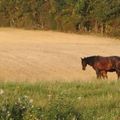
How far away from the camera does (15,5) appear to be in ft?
192

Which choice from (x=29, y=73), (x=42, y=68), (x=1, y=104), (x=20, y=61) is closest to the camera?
(x=1, y=104)

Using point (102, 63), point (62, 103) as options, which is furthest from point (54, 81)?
point (102, 63)

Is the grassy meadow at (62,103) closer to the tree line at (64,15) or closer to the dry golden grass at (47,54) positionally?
the dry golden grass at (47,54)

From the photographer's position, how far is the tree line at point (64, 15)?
53.7 meters

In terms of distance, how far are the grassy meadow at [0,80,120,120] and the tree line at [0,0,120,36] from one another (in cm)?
4422

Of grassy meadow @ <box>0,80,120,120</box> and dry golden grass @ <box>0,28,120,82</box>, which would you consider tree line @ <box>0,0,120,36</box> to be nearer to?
dry golden grass @ <box>0,28,120,82</box>

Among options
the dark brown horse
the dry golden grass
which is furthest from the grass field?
the dark brown horse

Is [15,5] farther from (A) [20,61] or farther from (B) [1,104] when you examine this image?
(B) [1,104]

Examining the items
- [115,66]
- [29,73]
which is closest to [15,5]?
[29,73]

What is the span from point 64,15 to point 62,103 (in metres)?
50.3

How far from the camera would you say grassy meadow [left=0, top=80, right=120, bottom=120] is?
5.82m

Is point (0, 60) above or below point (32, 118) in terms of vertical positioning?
below

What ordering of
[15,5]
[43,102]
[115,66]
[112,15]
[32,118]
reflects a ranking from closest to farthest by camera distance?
[32,118] < [43,102] < [115,66] < [112,15] < [15,5]

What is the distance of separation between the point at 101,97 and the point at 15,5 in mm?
51057
